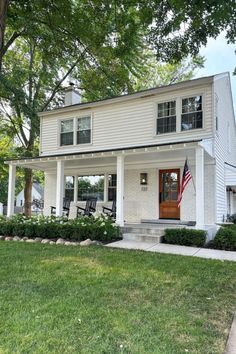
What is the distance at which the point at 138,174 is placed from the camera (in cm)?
1284

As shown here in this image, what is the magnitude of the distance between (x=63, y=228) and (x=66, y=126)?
639 cm

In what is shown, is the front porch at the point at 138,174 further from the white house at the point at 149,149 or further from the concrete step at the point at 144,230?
the concrete step at the point at 144,230

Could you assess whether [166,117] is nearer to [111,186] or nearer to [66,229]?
[111,186]

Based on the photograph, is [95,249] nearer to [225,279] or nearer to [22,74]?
[225,279]

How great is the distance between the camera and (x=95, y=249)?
800 centimetres

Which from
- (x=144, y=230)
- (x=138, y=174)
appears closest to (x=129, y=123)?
(x=138, y=174)

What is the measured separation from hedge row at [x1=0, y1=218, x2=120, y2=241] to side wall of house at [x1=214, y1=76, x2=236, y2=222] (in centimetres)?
432

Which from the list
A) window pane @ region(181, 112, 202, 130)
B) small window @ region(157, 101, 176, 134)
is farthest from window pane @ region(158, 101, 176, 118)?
window pane @ region(181, 112, 202, 130)

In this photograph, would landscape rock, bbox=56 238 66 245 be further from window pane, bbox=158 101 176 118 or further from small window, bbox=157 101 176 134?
window pane, bbox=158 101 176 118

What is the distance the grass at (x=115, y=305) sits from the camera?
2939mm

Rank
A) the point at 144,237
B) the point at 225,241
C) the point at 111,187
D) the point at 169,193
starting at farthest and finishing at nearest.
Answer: the point at 111,187, the point at 169,193, the point at 144,237, the point at 225,241

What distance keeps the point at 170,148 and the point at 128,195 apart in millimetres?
4032

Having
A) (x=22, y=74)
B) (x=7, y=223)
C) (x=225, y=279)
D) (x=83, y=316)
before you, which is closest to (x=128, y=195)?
(x=7, y=223)

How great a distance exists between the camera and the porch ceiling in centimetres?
989
